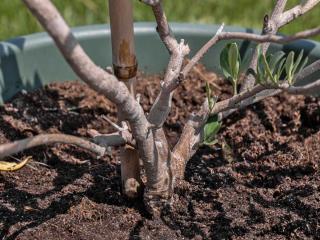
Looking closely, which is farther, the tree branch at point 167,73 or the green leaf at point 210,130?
the green leaf at point 210,130

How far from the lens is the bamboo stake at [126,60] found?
3.96 ft

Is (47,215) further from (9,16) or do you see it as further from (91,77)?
(9,16)

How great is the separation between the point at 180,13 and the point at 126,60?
1181 mm

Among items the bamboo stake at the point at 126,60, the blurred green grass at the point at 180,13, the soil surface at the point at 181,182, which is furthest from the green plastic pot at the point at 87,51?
the blurred green grass at the point at 180,13

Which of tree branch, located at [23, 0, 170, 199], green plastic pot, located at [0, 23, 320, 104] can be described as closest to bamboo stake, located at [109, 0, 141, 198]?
tree branch, located at [23, 0, 170, 199]

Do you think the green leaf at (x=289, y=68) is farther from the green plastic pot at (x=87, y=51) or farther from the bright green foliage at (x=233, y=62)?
the green plastic pot at (x=87, y=51)

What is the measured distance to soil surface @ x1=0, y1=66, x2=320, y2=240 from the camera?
130cm

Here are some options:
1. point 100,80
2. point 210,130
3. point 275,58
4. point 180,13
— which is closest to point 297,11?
point 275,58

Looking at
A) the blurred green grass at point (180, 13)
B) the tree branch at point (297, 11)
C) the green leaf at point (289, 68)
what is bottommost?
the green leaf at point (289, 68)

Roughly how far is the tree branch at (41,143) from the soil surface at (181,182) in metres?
0.24

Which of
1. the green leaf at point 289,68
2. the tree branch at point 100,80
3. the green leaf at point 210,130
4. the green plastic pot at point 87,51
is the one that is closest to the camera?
the tree branch at point 100,80

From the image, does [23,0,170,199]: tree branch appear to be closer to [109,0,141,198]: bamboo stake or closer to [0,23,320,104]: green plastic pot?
[109,0,141,198]: bamboo stake

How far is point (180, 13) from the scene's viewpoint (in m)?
2.40

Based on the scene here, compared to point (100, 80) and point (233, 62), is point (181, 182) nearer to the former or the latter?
point (233, 62)
